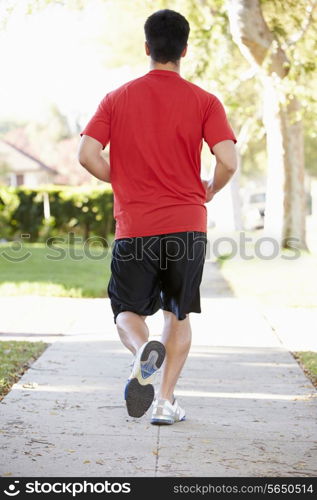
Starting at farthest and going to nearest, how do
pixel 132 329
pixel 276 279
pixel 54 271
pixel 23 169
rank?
1. pixel 23 169
2. pixel 54 271
3. pixel 276 279
4. pixel 132 329

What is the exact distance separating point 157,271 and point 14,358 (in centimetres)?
259

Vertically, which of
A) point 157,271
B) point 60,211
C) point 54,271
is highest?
point 157,271

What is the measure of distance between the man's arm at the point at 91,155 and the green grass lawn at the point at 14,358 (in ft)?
5.81

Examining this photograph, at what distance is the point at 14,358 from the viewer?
7.12 meters

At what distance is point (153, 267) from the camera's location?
4.86 metres

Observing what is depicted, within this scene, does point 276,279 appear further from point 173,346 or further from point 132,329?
point 132,329

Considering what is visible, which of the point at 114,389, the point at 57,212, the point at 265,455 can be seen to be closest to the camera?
the point at 265,455

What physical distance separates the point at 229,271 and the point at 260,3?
4668 mm

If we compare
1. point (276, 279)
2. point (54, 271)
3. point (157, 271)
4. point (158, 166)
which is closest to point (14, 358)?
point (157, 271)

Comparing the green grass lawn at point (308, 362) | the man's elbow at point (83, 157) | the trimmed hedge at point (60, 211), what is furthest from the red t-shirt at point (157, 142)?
the trimmed hedge at point (60, 211)

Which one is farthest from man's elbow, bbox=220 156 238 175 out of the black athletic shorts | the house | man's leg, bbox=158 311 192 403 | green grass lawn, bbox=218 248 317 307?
the house

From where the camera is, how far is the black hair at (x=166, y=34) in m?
4.73

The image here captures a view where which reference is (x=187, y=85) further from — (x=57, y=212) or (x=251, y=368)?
(x=57, y=212)
